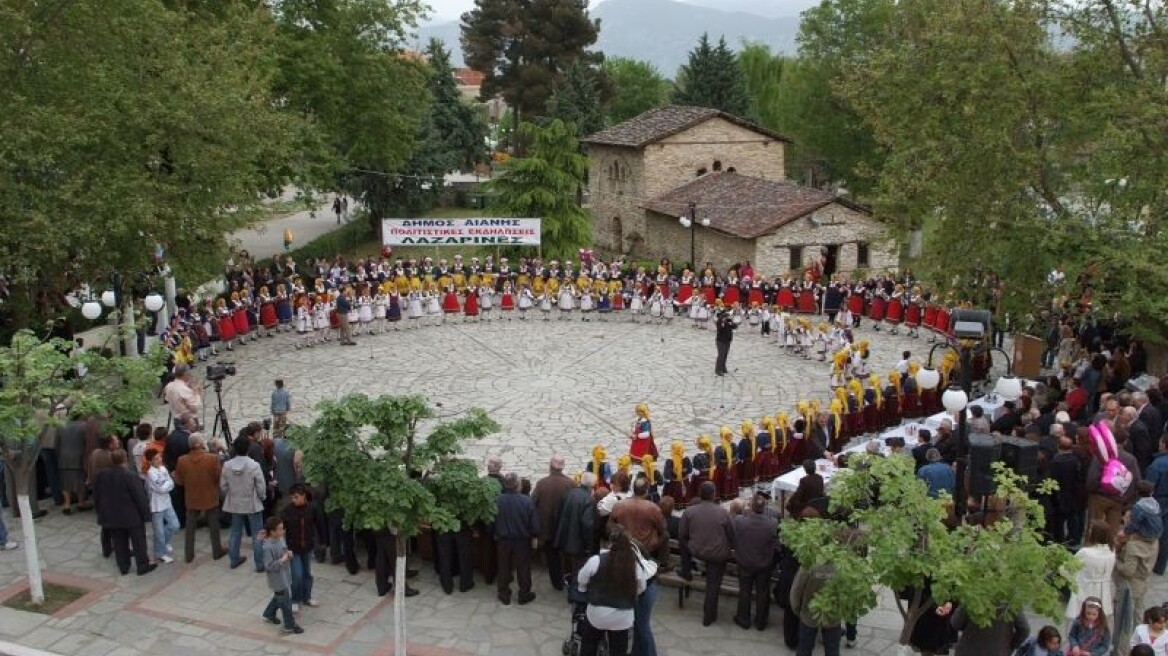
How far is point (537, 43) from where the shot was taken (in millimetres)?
64125

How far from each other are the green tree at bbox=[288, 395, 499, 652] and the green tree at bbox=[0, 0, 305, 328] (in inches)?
455

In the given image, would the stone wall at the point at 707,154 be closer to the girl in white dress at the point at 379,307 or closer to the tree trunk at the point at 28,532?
the girl in white dress at the point at 379,307

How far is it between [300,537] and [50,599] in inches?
133

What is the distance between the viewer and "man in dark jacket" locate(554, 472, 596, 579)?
38.3ft

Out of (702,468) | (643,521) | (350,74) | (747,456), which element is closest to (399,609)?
(643,521)

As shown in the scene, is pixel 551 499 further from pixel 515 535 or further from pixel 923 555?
pixel 923 555

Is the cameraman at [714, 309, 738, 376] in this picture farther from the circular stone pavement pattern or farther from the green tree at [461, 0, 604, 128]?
the green tree at [461, 0, 604, 128]

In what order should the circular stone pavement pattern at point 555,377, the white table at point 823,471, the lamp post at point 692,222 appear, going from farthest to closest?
the lamp post at point 692,222 < the circular stone pavement pattern at point 555,377 < the white table at point 823,471

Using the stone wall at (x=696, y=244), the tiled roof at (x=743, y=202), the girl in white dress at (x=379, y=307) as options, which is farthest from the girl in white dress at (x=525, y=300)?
the stone wall at (x=696, y=244)

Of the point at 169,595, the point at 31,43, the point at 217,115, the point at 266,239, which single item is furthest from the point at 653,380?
the point at 266,239

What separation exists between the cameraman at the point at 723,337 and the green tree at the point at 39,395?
12860 mm

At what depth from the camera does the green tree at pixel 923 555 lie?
7.49 metres

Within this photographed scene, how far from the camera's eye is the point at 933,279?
21.0 metres

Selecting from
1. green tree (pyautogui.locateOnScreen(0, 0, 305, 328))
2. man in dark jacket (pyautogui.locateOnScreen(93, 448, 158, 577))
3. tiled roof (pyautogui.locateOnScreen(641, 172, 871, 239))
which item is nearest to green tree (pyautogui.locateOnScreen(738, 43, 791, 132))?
tiled roof (pyautogui.locateOnScreen(641, 172, 871, 239))
